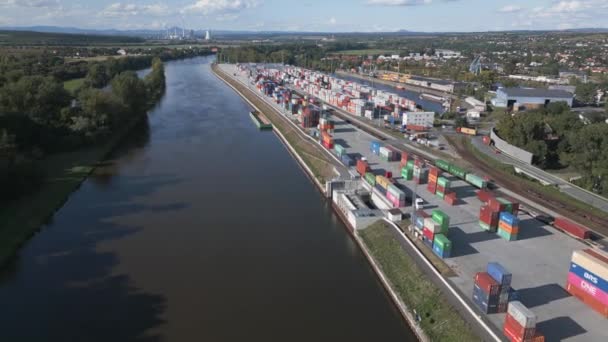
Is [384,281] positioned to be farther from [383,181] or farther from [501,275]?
[383,181]

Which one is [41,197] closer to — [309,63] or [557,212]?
[557,212]

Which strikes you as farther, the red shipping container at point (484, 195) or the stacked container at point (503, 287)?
the red shipping container at point (484, 195)

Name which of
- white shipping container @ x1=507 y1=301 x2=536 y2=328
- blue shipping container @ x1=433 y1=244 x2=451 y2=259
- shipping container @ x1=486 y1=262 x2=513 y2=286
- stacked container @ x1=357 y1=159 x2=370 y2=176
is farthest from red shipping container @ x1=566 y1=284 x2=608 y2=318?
stacked container @ x1=357 y1=159 x2=370 y2=176

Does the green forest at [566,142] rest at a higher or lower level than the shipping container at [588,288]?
higher

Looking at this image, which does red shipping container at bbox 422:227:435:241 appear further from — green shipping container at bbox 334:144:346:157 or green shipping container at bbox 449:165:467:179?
green shipping container at bbox 334:144:346:157

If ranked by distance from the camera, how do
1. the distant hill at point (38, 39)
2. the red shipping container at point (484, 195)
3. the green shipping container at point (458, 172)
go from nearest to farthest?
the red shipping container at point (484, 195) < the green shipping container at point (458, 172) < the distant hill at point (38, 39)

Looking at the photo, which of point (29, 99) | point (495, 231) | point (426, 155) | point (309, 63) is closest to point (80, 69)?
point (29, 99)

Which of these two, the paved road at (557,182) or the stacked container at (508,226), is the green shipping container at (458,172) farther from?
the stacked container at (508,226)

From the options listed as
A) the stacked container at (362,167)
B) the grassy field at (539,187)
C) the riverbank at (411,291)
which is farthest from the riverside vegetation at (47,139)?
the grassy field at (539,187)
